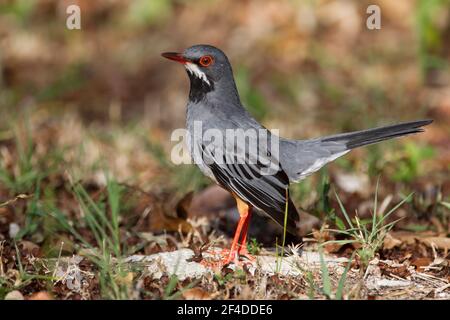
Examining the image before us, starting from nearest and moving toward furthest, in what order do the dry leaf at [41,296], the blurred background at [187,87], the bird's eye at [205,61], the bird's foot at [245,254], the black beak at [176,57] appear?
the dry leaf at [41,296] → the bird's foot at [245,254] → the black beak at [176,57] → the bird's eye at [205,61] → the blurred background at [187,87]

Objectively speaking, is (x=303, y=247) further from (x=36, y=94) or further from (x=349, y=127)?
(x=36, y=94)

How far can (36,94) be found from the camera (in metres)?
9.83

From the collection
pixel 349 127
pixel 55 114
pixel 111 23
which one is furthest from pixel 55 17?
pixel 349 127

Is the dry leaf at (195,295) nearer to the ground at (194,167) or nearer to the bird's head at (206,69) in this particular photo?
the ground at (194,167)

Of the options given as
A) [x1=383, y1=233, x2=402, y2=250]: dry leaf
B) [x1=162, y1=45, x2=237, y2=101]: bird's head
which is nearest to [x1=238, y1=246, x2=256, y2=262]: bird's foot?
[x1=383, y1=233, x2=402, y2=250]: dry leaf

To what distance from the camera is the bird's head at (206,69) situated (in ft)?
19.6

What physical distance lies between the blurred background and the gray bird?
403 millimetres

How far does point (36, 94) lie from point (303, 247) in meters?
5.31

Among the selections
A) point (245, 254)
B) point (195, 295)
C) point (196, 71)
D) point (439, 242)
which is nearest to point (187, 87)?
point (196, 71)

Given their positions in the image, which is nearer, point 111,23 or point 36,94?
point 36,94

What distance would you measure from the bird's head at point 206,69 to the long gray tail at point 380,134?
3.43ft

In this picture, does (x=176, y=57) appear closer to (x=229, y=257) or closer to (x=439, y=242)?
(x=229, y=257)

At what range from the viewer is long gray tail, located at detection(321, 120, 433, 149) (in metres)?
5.47

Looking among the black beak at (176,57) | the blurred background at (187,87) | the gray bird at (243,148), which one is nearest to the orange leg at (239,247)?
the gray bird at (243,148)
